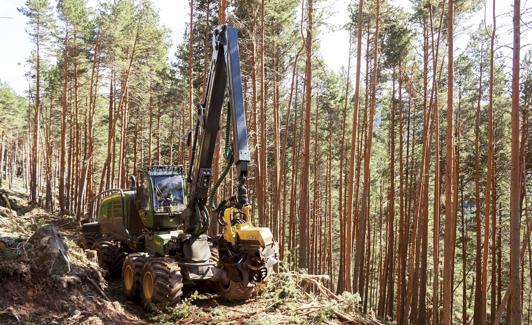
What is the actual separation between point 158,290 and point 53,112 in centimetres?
3318

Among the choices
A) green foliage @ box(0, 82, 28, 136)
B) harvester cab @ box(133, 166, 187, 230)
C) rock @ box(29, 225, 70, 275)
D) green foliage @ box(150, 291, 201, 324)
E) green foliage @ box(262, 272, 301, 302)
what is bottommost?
green foliage @ box(150, 291, 201, 324)

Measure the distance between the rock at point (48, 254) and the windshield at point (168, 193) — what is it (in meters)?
2.75

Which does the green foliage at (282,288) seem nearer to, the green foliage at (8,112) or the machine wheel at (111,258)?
the machine wheel at (111,258)

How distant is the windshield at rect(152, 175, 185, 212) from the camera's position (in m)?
9.07

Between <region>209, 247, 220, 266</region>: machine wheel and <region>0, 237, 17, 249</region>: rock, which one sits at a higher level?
<region>0, 237, 17, 249</region>: rock

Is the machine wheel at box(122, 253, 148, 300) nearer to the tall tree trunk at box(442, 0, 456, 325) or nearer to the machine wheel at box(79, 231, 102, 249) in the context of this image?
the machine wheel at box(79, 231, 102, 249)

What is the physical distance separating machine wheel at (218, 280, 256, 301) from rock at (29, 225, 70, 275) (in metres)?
2.54

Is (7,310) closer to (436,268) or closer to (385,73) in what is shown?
(436,268)

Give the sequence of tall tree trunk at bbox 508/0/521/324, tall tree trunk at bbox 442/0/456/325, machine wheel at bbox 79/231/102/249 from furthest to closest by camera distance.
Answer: machine wheel at bbox 79/231/102/249, tall tree trunk at bbox 442/0/456/325, tall tree trunk at bbox 508/0/521/324

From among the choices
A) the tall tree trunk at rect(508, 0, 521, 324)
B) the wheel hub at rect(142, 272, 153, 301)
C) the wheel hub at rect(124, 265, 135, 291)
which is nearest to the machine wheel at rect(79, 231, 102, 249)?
the wheel hub at rect(124, 265, 135, 291)

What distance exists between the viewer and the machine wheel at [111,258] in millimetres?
9867

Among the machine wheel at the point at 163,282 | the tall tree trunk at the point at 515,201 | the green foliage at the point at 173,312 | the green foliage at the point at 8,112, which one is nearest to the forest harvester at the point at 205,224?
the machine wheel at the point at 163,282

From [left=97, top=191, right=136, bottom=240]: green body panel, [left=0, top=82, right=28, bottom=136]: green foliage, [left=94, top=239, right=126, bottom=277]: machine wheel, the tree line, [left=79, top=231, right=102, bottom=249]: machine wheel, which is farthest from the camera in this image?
[left=0, top=82, right=28, bottom=136]: green foliage

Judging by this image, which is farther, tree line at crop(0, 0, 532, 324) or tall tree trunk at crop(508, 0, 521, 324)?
tree line at crop(0, 0, 532, 324)
